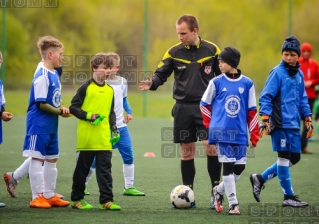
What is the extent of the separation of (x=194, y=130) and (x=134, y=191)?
1.23m

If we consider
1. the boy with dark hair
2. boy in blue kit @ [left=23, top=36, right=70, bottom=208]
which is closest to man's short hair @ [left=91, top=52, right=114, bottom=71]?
the boy with dark hair

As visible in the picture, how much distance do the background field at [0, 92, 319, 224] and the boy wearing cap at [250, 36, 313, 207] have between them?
0.36 meters

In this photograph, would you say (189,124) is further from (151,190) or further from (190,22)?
(151,190)

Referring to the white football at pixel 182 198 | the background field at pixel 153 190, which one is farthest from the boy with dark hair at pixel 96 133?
the white football at pixel 182 198

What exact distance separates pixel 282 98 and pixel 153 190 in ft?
6.97

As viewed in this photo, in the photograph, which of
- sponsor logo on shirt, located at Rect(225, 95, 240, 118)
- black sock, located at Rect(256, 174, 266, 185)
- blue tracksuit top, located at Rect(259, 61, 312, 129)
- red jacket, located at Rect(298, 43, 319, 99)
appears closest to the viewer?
sponsor logo on shirt, located at Rect(225, 95, 240, 118)

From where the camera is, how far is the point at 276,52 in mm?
29812

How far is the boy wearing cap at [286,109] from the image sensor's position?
7.17 m

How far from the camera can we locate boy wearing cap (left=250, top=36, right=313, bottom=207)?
7.17 m

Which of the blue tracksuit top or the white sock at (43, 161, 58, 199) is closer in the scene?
the white sock at (43, 161, 58, 199)

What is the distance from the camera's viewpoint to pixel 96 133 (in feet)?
22.0

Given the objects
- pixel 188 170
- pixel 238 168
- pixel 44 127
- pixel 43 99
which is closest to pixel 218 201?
pixel 238 168

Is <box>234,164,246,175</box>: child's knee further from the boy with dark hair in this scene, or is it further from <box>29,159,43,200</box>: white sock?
<box>29,159,43,200</box>: white sock

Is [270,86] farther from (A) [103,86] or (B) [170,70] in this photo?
(A) [103,86]
